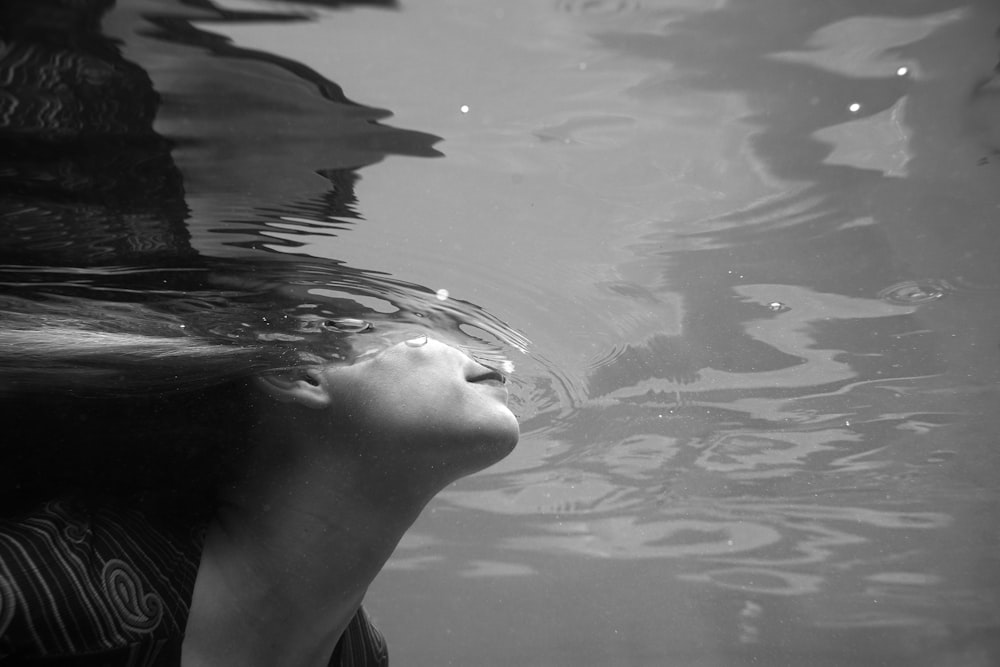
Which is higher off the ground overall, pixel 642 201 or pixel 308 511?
pixel 642 201

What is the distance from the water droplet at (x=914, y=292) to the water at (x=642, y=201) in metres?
0.06

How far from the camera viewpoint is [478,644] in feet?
207

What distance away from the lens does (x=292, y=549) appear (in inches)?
193

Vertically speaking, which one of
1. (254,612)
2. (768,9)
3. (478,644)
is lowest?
(478,644)

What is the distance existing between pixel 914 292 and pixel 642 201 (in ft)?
18.1

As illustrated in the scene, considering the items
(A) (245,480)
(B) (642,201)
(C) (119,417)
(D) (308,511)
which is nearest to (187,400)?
(C) (119,417)

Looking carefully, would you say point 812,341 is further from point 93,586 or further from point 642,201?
point 93,586

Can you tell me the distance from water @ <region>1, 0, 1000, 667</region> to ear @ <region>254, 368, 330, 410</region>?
1.54 m

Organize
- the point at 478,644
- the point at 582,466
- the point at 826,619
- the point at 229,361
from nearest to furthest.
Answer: the point at 229,361 < the point at 582,466 < the point at 826,619 < the point at 478,644

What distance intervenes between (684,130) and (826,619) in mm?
43198

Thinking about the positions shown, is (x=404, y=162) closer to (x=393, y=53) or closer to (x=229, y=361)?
(x=393, y=53)

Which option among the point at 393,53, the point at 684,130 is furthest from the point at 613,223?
the point at 393,53

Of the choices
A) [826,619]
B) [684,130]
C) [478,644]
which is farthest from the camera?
[478,644]

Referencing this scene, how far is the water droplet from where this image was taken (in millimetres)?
10109
